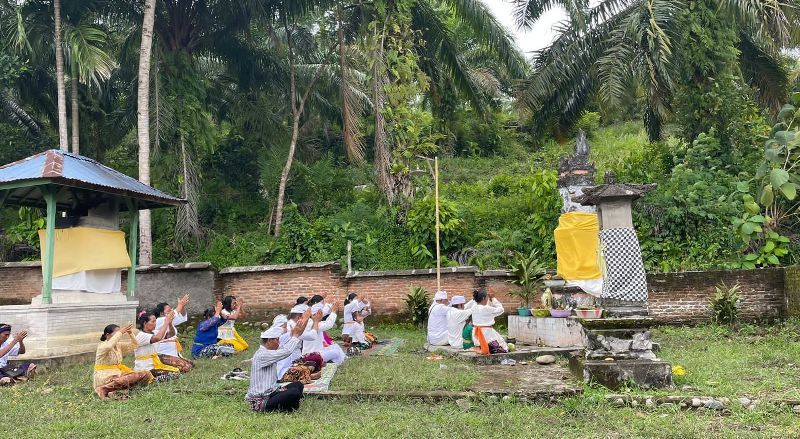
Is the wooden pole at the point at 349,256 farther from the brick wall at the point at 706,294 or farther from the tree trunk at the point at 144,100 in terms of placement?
the brick wall at the point at 706,294

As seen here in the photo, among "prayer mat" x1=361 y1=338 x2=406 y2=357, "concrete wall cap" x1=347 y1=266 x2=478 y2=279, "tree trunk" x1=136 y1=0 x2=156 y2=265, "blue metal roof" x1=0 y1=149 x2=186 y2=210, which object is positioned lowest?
"prayer mat" x1=361 y1=338 x2=406 y2=357

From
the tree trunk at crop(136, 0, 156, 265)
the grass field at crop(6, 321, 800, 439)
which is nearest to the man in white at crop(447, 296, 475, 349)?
the grass field at crop(6, 321, 800, 439)

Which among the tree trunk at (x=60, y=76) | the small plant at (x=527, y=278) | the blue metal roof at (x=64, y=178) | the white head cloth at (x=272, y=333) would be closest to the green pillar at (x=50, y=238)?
the blue metal roof at (x=64, y=178)

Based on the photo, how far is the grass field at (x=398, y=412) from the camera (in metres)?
5.73

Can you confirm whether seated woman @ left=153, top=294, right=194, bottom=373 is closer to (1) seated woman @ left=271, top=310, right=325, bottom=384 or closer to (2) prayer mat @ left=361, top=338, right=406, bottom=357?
(1) seated woman @ left=271, top=310, right=325, bottom=384

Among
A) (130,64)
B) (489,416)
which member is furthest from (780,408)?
(130,64)

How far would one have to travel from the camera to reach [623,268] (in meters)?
8.49

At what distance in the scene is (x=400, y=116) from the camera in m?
16.8

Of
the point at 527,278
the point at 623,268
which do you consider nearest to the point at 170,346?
the point at 623,268

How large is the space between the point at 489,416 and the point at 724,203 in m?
11.0

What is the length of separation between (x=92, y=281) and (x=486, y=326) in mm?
6925

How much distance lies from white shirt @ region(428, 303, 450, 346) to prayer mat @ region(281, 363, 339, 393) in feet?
8.34

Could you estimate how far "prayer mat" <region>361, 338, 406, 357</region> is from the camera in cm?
1062

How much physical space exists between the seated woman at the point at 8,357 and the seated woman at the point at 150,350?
5.16 feet
